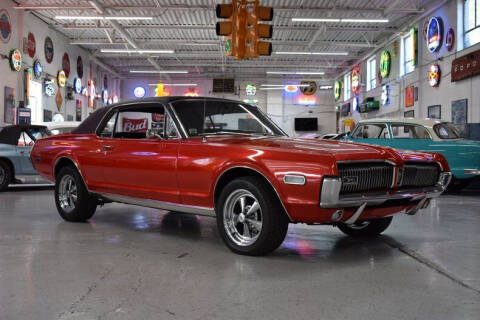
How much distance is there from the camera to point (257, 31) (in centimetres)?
1111

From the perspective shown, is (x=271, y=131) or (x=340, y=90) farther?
(x=340, y=90)

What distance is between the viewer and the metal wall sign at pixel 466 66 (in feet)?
47.8

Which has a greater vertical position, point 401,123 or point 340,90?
point 340,90

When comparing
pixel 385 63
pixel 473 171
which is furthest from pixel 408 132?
pixel 385 63

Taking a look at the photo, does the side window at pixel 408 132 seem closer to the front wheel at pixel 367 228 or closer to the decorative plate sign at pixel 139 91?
the front wheel at pixel 367 228

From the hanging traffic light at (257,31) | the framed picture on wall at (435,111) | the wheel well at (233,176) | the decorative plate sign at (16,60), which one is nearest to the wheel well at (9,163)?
the hanging traffic light at (257,31)

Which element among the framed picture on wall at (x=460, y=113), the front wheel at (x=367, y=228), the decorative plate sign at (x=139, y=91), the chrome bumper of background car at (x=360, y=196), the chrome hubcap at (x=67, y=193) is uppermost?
the decorative plate sign at (x=139, y=91)

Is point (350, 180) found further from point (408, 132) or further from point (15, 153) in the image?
point (15, 153)

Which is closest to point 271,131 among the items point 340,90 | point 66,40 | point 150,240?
point 150,240

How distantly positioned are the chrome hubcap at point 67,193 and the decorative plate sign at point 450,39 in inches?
566

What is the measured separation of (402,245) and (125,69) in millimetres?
33921

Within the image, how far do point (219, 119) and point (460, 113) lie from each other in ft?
43.3

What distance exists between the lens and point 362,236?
5191 mm

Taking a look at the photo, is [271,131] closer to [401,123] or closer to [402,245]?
[402,245]
